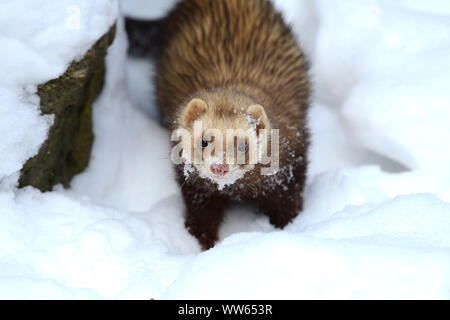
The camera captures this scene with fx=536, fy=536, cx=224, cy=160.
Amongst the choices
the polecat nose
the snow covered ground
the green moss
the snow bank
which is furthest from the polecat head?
the green moss

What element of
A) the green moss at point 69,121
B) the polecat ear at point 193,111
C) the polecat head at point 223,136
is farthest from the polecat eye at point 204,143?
the green moss at point 69,121

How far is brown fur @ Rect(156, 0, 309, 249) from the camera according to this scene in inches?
147

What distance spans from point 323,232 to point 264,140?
74 cm

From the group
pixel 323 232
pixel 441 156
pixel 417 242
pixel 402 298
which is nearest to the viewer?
pixel 402 298

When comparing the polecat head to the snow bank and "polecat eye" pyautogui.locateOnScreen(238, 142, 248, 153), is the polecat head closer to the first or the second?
"polecat eye" pyautogui.locateOnScreen(238, 142, 248, 153)

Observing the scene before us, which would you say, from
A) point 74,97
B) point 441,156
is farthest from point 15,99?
point 441,156

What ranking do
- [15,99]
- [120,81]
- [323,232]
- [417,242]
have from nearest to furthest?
[417,242], [323,232], [15,99], [120,81]

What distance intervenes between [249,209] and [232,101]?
122 centimetres

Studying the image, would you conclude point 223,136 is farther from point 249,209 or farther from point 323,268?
point 249,209

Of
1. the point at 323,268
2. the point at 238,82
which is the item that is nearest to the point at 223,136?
Result: the point at 238,82

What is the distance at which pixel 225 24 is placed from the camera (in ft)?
14.6

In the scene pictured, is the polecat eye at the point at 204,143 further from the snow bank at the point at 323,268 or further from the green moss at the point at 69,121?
the green moss at the point at 69,121

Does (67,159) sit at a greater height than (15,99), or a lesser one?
lesser
